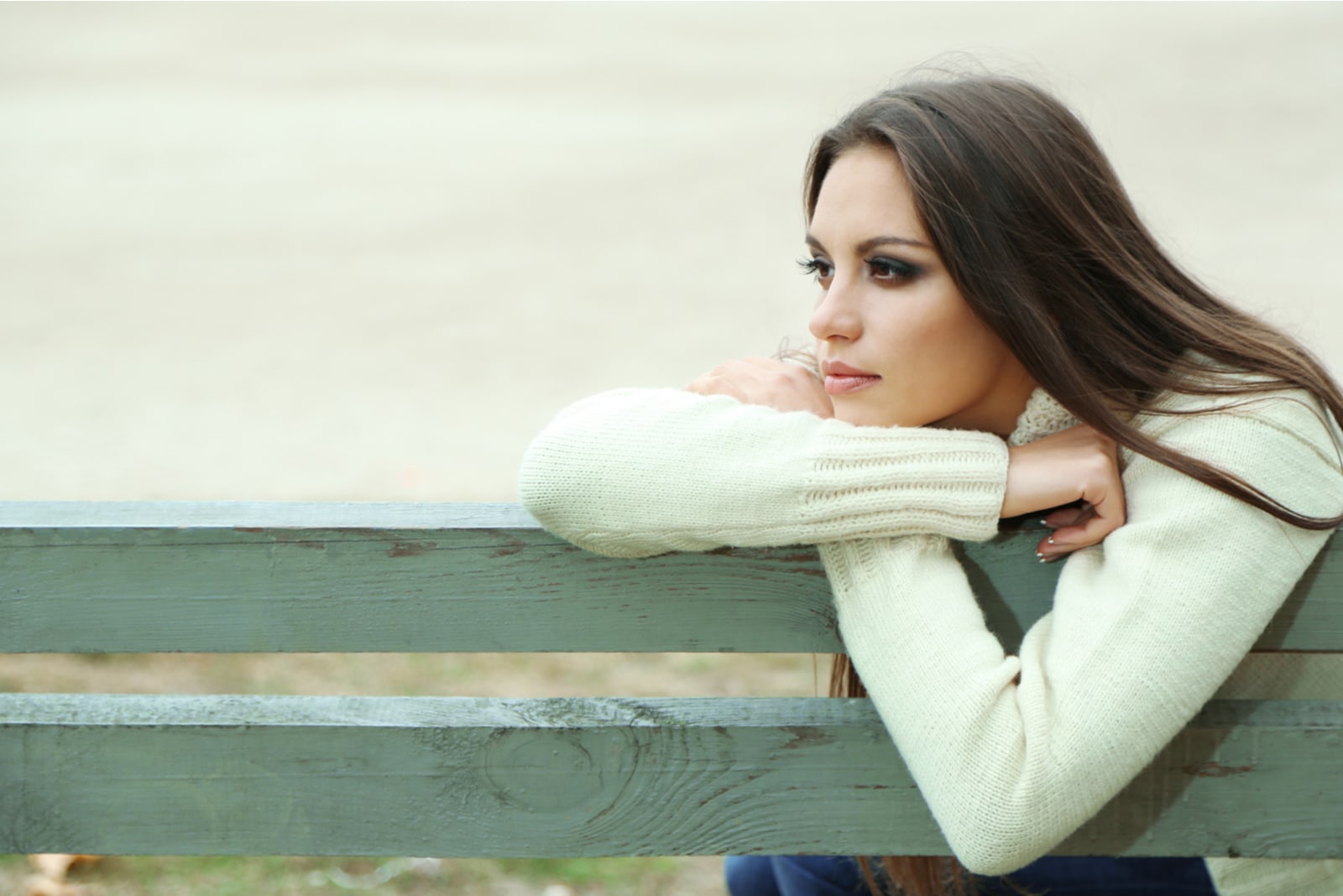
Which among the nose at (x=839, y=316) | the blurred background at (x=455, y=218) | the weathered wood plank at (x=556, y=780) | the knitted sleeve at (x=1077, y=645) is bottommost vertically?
the blurred background at (x=455, y=218)

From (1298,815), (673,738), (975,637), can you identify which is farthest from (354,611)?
(1298,815)

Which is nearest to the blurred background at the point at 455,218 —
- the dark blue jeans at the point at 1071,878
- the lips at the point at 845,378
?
the lips at the point at 845,378

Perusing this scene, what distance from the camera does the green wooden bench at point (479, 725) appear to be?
1624mm

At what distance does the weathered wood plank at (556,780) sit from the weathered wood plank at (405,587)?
9 centimetres

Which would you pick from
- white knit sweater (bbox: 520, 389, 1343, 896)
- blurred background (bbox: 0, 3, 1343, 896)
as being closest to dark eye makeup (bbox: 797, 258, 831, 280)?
white knit sweater (bbox: 520, 389, 1343, 896)

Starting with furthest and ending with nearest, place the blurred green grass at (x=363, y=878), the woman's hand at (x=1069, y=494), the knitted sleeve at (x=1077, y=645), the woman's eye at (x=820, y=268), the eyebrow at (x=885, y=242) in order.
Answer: the blurred green grass at (x=363, y=878) < the woman's eye at (x=820, y=268) < the eyebrow at (x=885, y=242) < the woman's hand at (x=1069, y=494) < the knitted sleeve at (x=1077, y=645)

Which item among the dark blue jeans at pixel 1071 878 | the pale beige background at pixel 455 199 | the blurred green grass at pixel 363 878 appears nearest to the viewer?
the dark blue jeans at pixel 1071 878

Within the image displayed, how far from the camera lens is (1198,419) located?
63.7 inches

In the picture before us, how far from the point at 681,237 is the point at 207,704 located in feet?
27.1

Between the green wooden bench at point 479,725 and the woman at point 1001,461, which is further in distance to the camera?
the green wooden bench at point 479,725

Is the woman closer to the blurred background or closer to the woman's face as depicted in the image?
the woman's face

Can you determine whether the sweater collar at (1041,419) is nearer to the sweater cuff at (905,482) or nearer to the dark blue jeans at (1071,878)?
the sweater cuff at (905,482)

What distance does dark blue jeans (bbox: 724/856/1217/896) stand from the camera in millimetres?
1975

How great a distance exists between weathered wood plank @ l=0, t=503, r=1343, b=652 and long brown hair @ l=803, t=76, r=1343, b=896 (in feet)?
0.70
